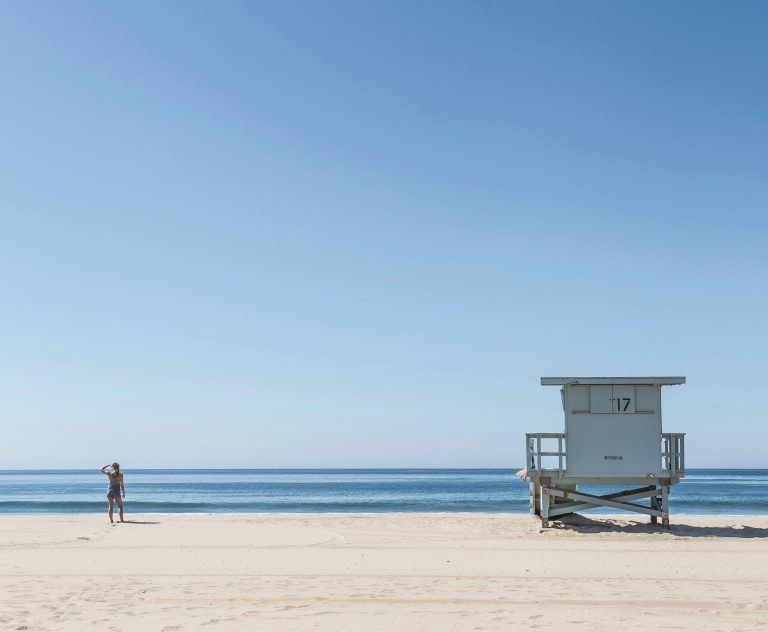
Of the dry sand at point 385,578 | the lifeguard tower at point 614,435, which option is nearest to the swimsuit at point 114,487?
the dry sand at point 385,578

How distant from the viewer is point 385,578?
40.4 ft

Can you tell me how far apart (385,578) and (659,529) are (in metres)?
10.7

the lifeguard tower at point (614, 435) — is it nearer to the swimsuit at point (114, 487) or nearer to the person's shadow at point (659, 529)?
the person's shadow at point (659, 529)

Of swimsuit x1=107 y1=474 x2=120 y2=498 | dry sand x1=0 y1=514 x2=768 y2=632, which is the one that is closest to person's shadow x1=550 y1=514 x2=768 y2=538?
dry sand x1=0 y1=514 x2=768 y2=632

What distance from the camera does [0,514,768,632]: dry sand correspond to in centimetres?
934

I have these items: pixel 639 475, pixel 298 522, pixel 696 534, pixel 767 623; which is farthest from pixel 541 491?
pixel 767 623

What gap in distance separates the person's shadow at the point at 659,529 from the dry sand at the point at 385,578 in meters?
0.09

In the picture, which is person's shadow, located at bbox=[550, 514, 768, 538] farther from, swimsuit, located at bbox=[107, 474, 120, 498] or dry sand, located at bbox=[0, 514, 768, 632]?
swimsuit, located at bbox=[107, 474, 120, 498]

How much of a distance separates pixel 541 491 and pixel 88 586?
12.3m

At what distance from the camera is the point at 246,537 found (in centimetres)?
1866

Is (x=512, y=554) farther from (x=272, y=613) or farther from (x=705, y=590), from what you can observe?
(x=272, y=613)

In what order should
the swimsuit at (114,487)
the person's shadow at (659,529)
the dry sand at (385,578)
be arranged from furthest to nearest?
1. the swimsuit at (114,487)
2. the person's shadow at (659,529)
3. the dry sand at (385,578)

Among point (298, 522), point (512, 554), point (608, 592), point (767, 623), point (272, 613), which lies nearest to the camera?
point (767, 623)

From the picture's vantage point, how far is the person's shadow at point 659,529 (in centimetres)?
1953
